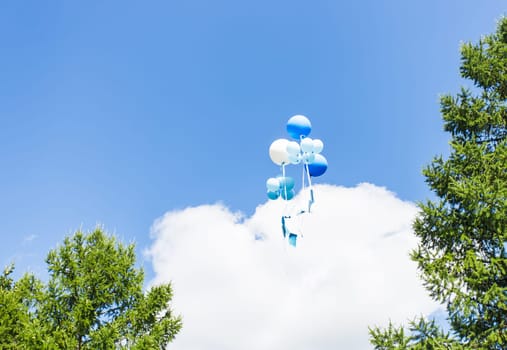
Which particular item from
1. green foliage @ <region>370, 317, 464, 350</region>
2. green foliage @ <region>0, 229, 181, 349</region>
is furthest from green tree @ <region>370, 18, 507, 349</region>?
green foliage @ <region>0, 229, 181, 349</region>

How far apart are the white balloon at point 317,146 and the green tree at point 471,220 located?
255 centimetres

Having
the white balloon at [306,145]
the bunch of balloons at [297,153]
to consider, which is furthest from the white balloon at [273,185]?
the white balloon at [306,145]

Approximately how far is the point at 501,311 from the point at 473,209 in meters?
2.04

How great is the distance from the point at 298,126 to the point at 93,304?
7.35 metres

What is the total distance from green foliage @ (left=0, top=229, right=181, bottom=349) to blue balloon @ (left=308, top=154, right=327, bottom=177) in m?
5.69

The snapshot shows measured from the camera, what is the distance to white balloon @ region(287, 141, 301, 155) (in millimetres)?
9734

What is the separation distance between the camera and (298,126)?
984cm

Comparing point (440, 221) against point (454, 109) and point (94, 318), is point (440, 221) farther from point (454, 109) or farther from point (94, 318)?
point (94, 318)

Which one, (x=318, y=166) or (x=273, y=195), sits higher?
(x=318, y=166)

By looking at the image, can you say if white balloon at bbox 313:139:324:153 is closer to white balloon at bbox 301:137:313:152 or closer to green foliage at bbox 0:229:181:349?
white balloon at bbox 301:137:313:152

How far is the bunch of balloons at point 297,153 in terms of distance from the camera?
32.2 ft

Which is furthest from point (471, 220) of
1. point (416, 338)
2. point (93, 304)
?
point (93, 304)

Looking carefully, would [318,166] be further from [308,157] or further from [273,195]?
[273,195]

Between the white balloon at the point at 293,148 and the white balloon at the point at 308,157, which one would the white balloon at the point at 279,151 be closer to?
the white balloon at the point at 293,148
